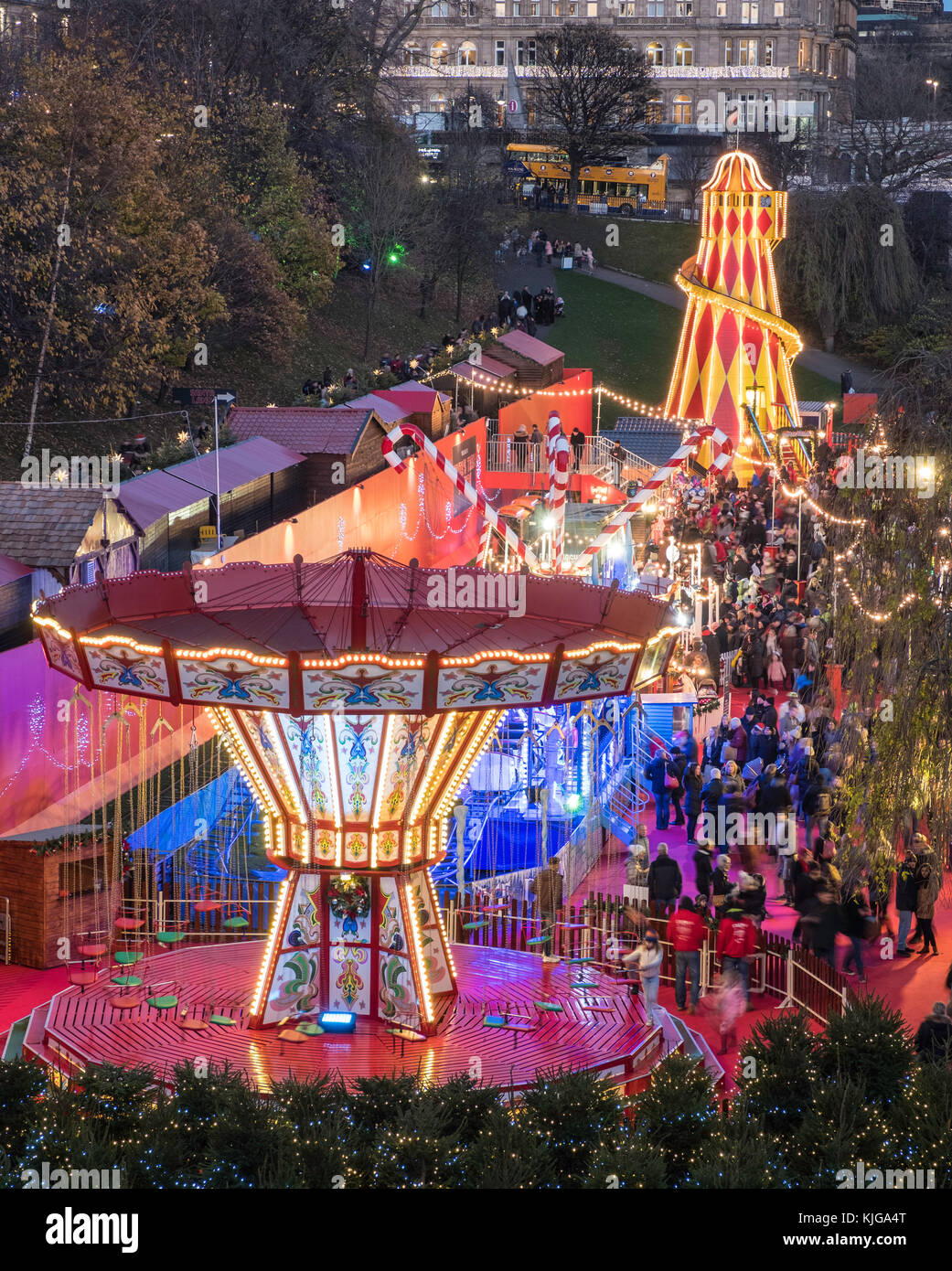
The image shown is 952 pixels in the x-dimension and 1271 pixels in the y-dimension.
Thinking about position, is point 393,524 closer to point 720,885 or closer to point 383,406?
point 383,406

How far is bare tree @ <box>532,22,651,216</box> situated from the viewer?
70375 mm

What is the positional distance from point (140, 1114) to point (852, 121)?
222 ft

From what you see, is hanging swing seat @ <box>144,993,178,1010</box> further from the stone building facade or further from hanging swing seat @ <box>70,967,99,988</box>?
the stone building facade

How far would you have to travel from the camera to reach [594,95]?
7138 cm

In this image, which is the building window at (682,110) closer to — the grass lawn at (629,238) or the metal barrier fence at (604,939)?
the grass lawn at (629,238)

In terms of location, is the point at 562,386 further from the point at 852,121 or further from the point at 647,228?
the point at 852,121

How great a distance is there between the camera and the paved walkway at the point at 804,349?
52625 millimetres

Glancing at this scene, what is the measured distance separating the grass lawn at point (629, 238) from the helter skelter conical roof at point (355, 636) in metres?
48.8

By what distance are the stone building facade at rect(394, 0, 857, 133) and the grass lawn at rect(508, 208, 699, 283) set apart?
30.0m

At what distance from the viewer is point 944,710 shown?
13289 millimetres

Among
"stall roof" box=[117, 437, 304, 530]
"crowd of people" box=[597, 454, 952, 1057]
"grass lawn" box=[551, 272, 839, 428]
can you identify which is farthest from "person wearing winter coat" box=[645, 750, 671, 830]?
"grass lawn" box=[551, 272, 839, 428]

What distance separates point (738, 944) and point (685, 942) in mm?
792
